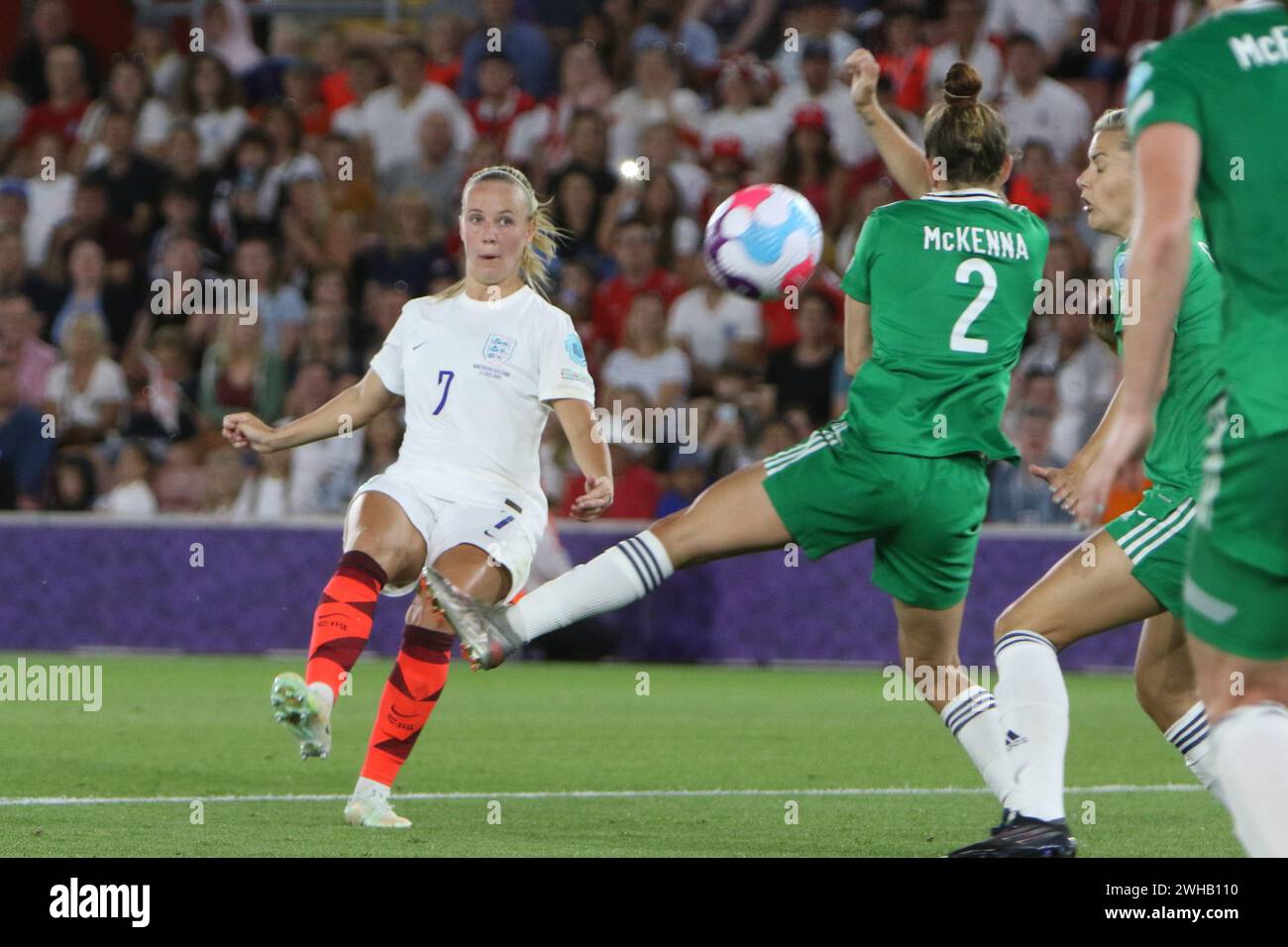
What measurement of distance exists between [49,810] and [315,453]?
26.0 ft

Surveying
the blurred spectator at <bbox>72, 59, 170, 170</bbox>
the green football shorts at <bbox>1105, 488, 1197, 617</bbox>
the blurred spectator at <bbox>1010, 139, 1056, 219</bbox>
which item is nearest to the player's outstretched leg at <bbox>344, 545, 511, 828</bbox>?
the green football shorts at <bbox>1105, 488, 1197, 617</bbox>

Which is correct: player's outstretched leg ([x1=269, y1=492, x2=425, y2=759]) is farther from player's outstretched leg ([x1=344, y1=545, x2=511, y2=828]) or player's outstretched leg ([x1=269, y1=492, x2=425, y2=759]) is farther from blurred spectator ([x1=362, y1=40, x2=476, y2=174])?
blurred spectator ([x1=362, y1=40, x2=476, y2=174])

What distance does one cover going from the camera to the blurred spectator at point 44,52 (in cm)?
1812

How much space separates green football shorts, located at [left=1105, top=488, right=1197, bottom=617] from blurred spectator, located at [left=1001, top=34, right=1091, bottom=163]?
961 cm

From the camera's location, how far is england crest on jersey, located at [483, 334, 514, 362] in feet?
22.0

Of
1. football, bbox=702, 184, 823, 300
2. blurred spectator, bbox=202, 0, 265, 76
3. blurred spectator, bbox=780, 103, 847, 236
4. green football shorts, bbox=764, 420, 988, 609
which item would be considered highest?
blurred spectator, bbox=202, 0, 265, 76

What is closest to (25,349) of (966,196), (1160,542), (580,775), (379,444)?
(379,444)

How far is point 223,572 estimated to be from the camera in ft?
45.5

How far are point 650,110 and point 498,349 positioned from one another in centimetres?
953

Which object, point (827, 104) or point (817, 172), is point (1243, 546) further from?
point (827, 104)

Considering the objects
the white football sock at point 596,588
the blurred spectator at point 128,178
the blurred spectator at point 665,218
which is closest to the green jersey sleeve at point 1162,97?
the white football sock at point 596,588

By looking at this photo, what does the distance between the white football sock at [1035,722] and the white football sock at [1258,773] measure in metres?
1.83

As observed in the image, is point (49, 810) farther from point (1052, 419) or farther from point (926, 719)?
point (1052, 419)
